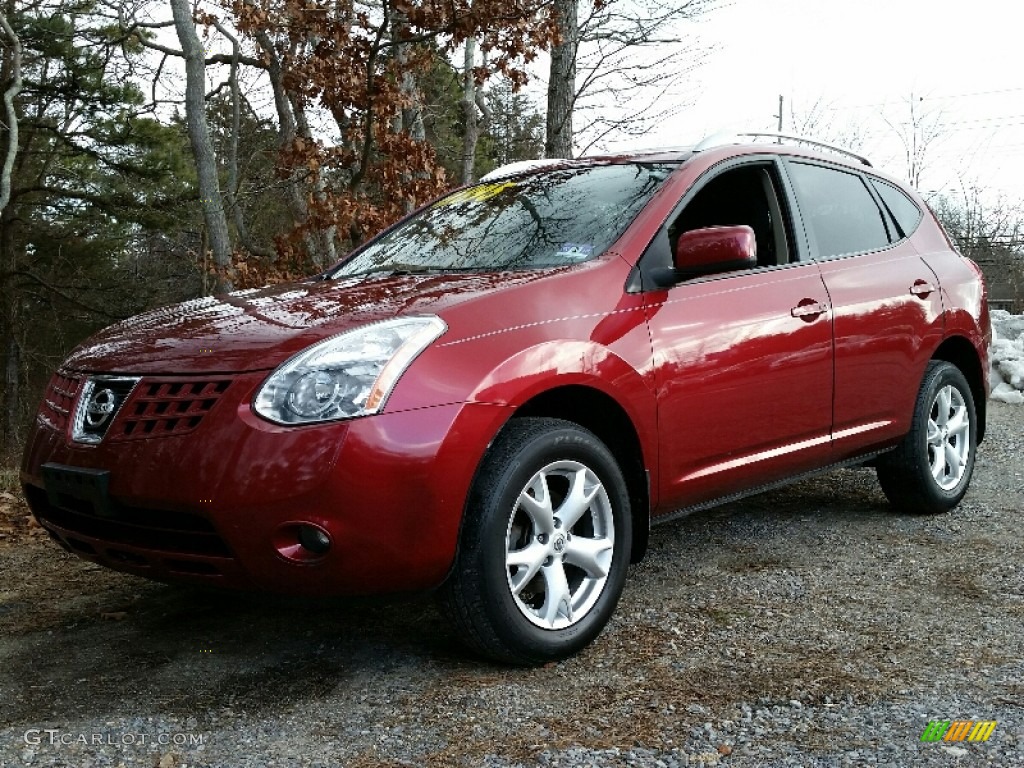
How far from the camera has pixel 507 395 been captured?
2.94 metres

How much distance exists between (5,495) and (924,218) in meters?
5.26

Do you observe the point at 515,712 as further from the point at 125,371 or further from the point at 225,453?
the point at 125,371

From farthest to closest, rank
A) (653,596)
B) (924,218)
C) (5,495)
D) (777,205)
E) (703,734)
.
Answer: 1. (5,495)
2. (924,218)
3. (777,205)
4. (653,596)
5. (703,734)

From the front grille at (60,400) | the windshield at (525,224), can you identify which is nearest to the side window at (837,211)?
the windshield at (525,224)

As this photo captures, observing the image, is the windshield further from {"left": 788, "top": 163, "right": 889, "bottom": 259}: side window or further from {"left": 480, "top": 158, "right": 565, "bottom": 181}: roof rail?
{"left": 788, "top": 163, "right": 889, "bottom": 259}: side window

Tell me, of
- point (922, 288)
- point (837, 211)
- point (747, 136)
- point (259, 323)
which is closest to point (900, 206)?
point (922, 288)

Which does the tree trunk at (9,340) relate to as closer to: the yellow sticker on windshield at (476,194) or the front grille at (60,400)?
the yellow sticker on windshield at (476,194)

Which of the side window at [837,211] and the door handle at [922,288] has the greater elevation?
the side window at [837,211]

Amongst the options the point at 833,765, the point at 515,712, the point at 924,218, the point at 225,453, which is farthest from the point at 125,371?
the point at 924,218

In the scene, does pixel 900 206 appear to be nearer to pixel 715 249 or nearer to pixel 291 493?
pixel 715 249

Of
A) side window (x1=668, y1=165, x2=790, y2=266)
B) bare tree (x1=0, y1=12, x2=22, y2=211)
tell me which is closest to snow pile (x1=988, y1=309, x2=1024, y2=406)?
side window (x1=668, y1=165, x2=790, y2=266)

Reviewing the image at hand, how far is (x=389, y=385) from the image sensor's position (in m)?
2.75

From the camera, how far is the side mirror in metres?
3.41

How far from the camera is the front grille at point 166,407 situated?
277cm
